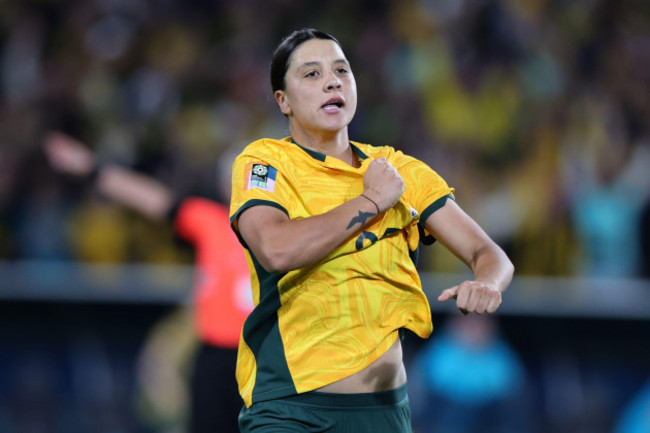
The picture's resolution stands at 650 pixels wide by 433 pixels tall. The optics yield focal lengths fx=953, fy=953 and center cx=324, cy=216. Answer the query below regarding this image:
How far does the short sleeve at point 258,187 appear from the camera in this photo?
2.72 m

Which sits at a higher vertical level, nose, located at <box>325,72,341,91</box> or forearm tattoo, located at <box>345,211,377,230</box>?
nose, located at <box>325,72,341,91</box>

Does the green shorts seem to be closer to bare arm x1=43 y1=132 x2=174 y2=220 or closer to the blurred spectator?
bare arm x1=43 y1=132 x2=174 y2=220

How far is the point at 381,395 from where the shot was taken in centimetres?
282

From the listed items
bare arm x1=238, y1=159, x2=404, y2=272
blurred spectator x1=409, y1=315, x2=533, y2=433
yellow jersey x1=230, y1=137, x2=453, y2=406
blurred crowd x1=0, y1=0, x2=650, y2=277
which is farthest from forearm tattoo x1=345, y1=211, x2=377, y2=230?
blurred crowd x1=0, y1=0, x2=650, y2=277

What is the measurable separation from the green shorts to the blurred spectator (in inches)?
166

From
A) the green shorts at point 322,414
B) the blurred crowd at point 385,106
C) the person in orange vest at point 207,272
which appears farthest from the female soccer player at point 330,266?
the blurred crowd at point 385,106

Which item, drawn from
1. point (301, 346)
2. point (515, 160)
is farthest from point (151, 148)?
point (301, 346)

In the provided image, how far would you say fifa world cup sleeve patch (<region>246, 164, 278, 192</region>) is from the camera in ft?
9.01

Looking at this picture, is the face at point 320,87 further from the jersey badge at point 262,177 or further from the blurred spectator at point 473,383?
the blurred spectator at point 473,383

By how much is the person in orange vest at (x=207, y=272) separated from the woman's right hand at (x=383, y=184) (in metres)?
2.32

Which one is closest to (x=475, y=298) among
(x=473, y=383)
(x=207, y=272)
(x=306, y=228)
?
(x=306, y=228)

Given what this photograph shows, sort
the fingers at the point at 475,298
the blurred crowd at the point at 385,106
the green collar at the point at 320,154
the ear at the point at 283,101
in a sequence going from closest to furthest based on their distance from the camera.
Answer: the fingers at the point at 475,298, the green collar at the point at 320,154, the ear at the point at 283,101, the blurred crowd at the point at 385,106

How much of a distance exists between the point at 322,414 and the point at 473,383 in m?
4.48

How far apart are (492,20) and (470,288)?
21.0 feet
